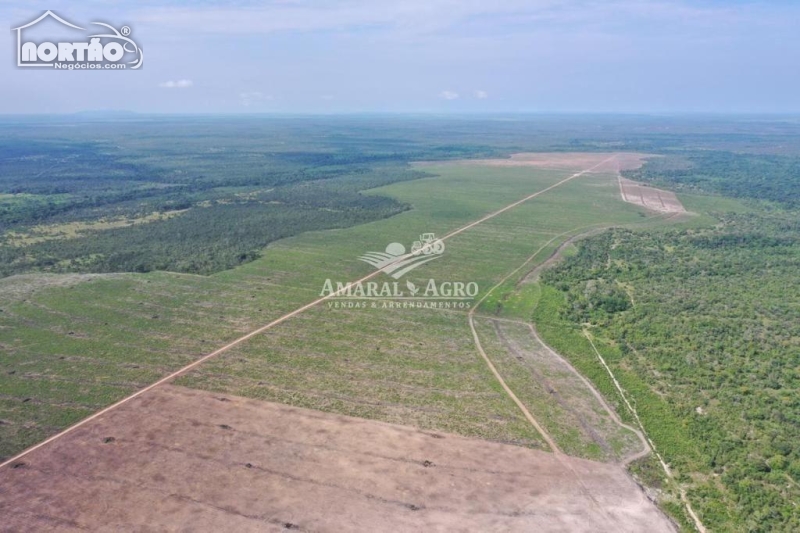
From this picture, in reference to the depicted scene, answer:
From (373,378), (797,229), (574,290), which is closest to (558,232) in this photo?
(574,290)

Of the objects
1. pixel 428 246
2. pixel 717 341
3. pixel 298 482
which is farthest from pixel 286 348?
pixel 428 246

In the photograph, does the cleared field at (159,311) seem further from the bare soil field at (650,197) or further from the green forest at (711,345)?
the bare soil field at (650,197)

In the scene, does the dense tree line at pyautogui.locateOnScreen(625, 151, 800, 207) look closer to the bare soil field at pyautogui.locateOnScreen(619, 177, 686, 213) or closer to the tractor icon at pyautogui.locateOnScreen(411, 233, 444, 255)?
the bare soil field at pyautogui.locateOnScreen(619, 177, 686, 213)

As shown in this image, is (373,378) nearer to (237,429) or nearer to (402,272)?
(237,429)

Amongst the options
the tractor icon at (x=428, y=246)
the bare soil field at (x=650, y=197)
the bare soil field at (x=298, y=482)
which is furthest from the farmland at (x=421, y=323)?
the bare soil field at (x=650, y=197)

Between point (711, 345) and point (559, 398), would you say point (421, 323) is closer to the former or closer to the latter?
point (559, 398)

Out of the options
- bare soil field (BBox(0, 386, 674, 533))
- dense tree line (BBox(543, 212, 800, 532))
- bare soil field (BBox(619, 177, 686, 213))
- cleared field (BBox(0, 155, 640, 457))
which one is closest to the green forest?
dense tree line (BBox(543, 212, 800, 532))
